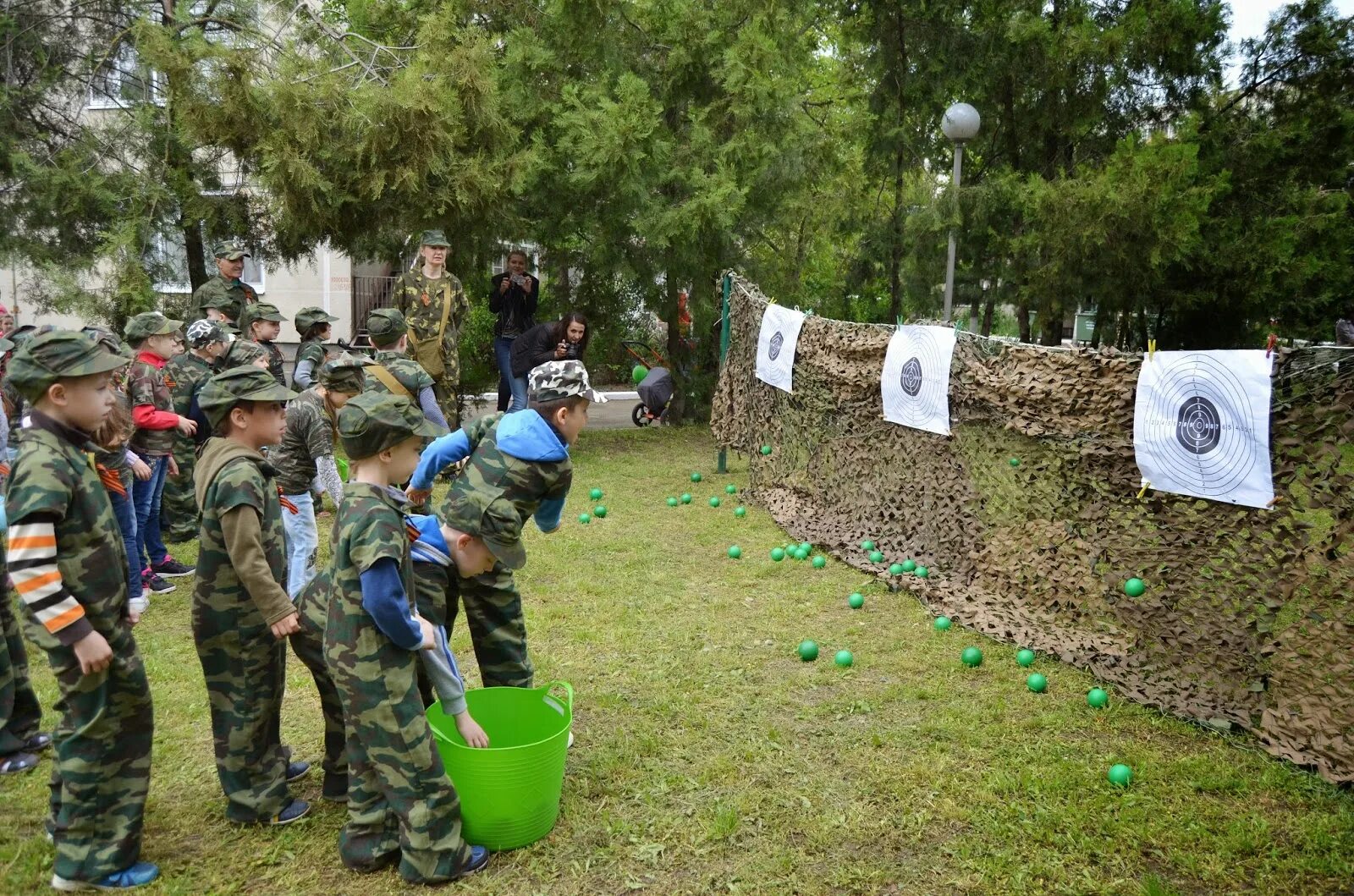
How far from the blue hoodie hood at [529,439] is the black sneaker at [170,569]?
4080 mm

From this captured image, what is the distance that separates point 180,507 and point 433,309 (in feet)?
9.68

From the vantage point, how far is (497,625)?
405 centimetres

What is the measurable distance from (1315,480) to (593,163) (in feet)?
28.4

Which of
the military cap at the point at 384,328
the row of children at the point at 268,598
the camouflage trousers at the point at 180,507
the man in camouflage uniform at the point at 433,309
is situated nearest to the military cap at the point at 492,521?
the row of children at the point at 268,598

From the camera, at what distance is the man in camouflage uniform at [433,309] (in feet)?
30.9

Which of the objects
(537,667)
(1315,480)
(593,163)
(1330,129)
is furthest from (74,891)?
(1330,129)

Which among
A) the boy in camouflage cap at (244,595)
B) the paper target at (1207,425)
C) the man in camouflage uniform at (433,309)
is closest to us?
the boy in camouflage cap at (244,595)

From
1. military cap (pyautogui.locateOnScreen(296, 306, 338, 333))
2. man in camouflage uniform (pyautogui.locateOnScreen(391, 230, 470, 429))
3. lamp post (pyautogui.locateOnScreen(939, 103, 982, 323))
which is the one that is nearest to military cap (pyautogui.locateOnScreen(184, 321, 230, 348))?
military cap (pyautogui.locateOnScreen(296, 306, 338, 333))

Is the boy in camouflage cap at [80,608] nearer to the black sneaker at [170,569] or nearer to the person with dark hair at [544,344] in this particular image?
the black sneaker at [170,569]

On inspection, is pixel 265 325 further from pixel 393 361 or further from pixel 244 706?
pixel 244 706

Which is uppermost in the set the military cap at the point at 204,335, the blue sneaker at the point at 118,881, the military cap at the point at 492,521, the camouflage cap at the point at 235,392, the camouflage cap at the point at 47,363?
the military cap at the point at 204,335

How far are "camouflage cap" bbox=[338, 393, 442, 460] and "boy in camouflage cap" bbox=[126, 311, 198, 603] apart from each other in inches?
152

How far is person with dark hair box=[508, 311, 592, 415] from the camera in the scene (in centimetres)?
1075

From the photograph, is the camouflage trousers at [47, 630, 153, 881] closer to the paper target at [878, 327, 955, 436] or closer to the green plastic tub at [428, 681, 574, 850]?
the green plastic tub at [428, 681, 574, 850]
